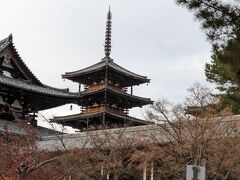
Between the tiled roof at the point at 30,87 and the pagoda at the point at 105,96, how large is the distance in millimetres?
9302

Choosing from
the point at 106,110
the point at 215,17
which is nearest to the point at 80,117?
the point at 106,110

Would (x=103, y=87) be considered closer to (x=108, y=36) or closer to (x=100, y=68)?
(x=100, y=68)

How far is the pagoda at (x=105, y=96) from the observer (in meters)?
41.0

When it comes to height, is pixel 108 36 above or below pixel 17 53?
above

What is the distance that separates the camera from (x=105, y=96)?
41719 millimetres

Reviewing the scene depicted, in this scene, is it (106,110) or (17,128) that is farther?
(106,110)

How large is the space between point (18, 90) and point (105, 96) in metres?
14.8

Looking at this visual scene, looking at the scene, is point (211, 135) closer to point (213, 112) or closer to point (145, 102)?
point (213, 112)

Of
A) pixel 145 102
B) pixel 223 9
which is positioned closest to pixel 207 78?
pixel 145 102

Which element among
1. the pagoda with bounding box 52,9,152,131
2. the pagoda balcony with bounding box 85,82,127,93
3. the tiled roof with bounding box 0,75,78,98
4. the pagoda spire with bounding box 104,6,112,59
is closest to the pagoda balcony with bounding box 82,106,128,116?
the pagoda with bounding box 52,9,152,131

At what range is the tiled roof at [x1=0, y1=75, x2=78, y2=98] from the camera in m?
26.8

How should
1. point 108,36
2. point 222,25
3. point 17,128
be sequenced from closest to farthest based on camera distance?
point 222,25 < point 17,128 < point 108,36

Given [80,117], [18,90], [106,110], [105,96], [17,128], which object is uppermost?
[105,96]

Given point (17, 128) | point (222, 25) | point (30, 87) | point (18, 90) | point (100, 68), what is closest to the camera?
point (222, 25)
